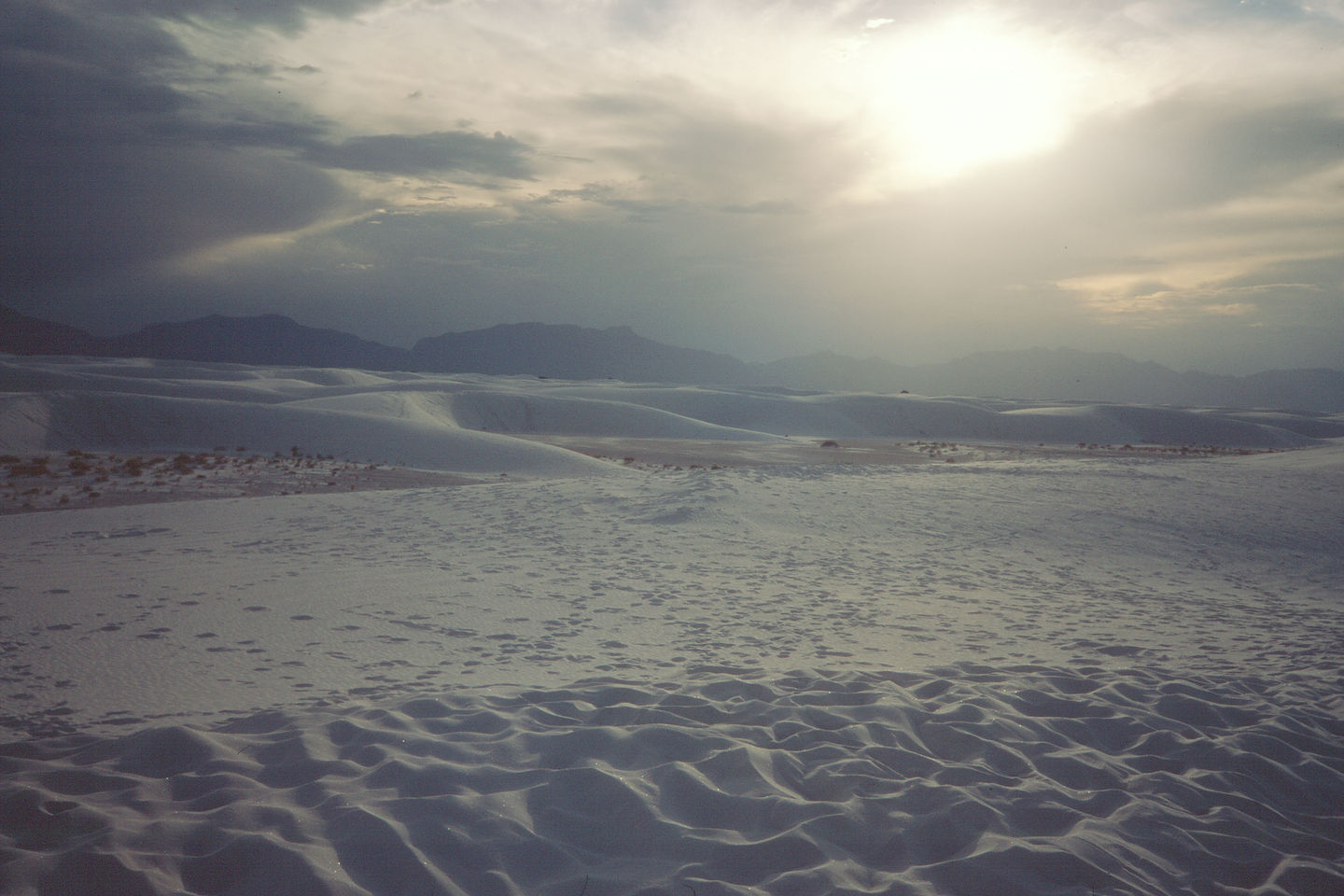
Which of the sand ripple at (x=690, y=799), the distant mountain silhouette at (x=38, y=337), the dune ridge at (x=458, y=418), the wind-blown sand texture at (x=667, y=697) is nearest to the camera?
the sand ripple at (x=690, y=799)

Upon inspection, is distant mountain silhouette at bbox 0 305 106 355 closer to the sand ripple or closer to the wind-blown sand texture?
the wind-blown sand texture

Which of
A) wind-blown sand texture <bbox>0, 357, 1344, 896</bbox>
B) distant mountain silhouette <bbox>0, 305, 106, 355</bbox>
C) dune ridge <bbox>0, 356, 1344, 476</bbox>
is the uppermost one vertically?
distant mountain silhouette <bbox>0, 305, 106, 355</bbox>

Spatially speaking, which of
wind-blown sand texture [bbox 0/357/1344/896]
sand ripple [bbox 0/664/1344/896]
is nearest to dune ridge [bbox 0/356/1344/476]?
wind-blown sand texture [bbox 0/357/1344/896]

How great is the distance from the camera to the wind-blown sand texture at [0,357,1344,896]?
312 cm

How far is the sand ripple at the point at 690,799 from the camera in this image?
2.96 meters

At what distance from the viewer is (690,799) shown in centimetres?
351

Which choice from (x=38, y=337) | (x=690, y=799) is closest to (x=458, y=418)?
(x=690, y=799)

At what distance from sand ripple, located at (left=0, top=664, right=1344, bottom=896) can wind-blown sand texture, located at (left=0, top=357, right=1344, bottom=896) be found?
0.7 inches

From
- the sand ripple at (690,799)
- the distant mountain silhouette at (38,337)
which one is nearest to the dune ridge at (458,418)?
the sand ripple at (690,799)

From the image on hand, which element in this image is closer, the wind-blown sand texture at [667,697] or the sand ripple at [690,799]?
the sand ripple at [690,799]

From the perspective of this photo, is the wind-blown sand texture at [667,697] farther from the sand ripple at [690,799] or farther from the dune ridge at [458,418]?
the dune ridge at [458,418]

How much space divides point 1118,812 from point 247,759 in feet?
14.3

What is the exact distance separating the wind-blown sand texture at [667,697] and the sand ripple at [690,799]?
0.06 feet

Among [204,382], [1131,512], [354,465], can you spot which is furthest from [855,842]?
[204,382]
